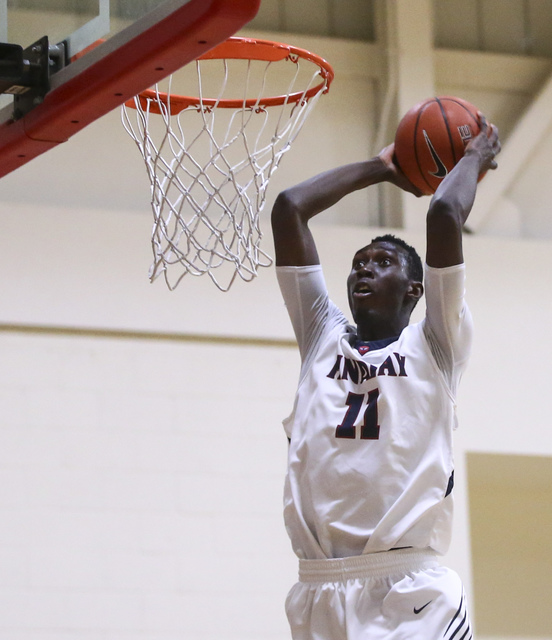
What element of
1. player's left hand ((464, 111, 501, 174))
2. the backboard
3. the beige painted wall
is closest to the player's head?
player's left hand ((464, 111, 501, 174))

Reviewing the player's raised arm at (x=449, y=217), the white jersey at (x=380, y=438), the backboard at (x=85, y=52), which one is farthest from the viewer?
the player's raised arm at (x=449, y=217)

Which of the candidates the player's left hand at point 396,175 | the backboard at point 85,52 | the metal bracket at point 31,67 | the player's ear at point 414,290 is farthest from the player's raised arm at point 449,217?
the metal bracket at point 31,67

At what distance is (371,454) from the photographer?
3.11 meters

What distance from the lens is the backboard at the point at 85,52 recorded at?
2.58 m

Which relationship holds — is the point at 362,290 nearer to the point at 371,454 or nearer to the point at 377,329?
the point at 377,329

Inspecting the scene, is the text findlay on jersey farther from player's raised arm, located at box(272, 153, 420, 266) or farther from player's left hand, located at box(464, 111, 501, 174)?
player's left hand, located at box(464, 111, 501, 174)

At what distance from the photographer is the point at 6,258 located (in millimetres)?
6156

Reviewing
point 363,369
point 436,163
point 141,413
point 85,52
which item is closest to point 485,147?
point 436,163

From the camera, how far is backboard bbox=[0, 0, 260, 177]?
2580 millimetres

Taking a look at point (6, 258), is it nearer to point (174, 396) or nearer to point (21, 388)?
point (21, 388)

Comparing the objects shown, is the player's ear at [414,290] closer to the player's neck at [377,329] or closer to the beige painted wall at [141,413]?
the player's neck at [377,329]

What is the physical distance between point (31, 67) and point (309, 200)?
101 cm

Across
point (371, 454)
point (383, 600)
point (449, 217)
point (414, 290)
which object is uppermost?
point (449, 217)

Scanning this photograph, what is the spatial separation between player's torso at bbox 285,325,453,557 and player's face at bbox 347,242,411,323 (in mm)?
145
